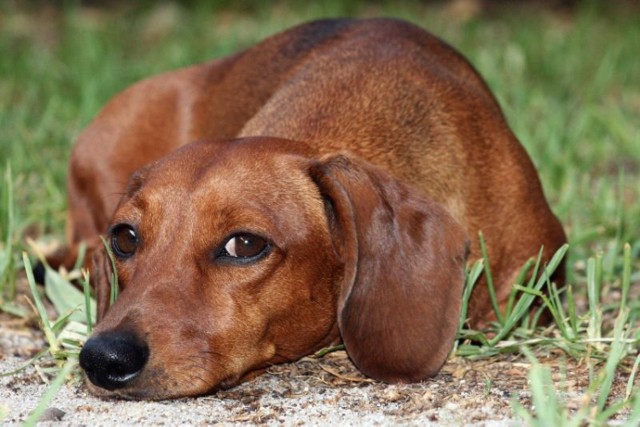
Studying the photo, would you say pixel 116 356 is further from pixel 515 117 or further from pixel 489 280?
pixel 515 117

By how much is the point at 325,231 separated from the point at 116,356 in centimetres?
75

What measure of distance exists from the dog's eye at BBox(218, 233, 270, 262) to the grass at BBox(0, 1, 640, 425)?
623 millimetres

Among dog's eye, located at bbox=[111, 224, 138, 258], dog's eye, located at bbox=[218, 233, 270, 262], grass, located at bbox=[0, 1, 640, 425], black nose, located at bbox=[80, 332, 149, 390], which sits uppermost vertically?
dog's eye, located at bbox=[218, 233, 270, 262]

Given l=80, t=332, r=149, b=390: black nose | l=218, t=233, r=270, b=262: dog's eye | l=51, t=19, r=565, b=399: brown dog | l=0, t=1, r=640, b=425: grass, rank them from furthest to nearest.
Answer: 1. l=0, t=1, r=640, b=425: grass
2. l=218, t=233, r=270, b=262: dog's eye
3. l=51, t=19, r=565, b=399: brown dog
4. l=80, t=332, r=149, b=390: black nose

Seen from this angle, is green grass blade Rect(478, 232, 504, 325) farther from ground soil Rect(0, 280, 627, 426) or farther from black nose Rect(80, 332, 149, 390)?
black nose Rect(80, 332, 149, 390)

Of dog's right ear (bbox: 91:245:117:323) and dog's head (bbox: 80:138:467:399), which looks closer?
dog's head (bbox: 80:138:467:399)

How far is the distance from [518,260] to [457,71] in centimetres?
84

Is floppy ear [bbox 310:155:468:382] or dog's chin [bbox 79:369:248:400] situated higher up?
floppy ear [bbox 310:155:468:382]

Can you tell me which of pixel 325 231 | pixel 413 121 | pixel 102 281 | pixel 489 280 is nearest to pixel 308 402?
pixel 325 231

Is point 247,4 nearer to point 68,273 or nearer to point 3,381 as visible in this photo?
point 68,273

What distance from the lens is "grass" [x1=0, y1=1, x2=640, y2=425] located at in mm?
3512

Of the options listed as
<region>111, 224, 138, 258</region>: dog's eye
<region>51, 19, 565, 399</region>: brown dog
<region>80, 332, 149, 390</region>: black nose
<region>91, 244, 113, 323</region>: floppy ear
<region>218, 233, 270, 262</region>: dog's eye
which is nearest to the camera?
<region>80, 332, 149, 390</region>: black nose

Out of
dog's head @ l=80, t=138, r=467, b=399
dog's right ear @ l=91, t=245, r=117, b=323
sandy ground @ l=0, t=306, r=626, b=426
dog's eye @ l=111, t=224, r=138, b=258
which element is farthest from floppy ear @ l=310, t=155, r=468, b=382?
dog's right ear @ l=91, t=245, r=117, b=323

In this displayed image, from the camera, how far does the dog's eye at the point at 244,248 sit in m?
3.12
